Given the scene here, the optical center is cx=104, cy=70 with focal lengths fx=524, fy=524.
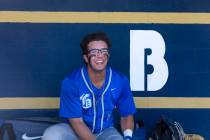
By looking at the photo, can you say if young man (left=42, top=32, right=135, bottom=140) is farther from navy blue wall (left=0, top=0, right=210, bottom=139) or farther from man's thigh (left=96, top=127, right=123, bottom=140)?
navy blue wall (left=0, top=0, right=210, bottom=139)

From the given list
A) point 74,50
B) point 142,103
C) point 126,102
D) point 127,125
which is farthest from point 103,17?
point 127,125

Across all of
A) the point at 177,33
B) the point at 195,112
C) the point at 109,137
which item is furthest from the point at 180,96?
the point at 109,137

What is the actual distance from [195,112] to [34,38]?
4.85ft

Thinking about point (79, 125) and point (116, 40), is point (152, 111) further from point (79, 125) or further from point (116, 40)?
point (79, 125)

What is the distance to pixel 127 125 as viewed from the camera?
12.0 ft

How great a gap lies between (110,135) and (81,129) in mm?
200

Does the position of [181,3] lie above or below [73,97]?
above

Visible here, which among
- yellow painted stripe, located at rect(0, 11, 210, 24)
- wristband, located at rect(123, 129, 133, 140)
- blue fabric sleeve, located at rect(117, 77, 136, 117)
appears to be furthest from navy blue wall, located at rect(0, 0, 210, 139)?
wristband, located at rect(123, 129, 133, 140)

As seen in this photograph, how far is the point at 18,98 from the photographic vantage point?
4293mm

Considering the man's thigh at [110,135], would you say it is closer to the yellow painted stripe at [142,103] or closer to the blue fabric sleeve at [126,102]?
the blue fabric sleeve at [126,102]

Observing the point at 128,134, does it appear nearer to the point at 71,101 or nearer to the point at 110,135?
the point at 110,135

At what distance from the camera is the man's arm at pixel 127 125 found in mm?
3588

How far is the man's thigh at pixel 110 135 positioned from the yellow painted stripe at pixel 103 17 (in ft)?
3.42

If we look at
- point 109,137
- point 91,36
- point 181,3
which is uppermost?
point 181,3
